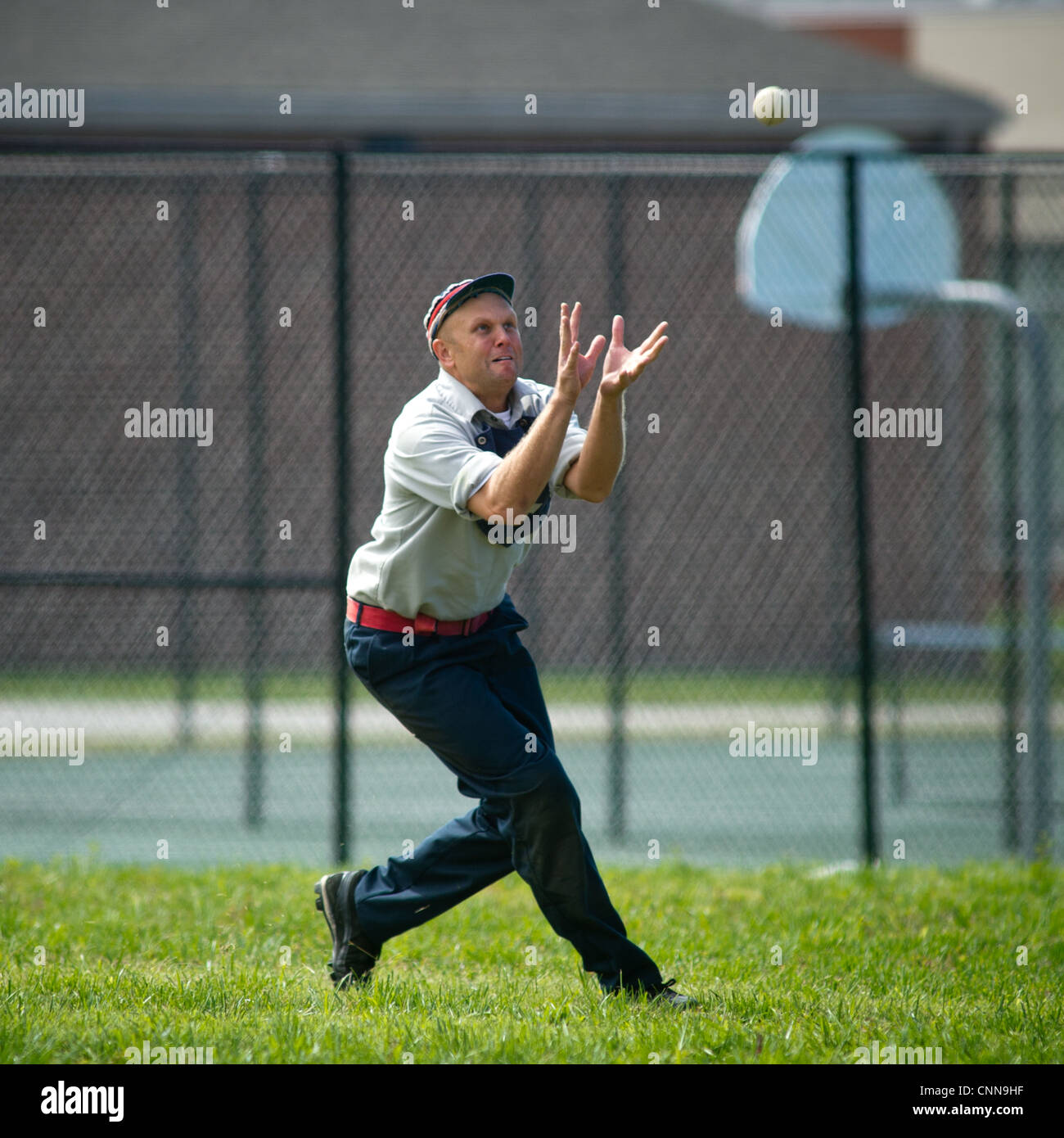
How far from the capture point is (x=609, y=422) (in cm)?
A: 376

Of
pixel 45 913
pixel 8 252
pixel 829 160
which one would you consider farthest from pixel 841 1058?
pixel 8 252

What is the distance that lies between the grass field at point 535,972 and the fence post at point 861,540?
0.35m

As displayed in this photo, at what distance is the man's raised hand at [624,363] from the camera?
143 inches

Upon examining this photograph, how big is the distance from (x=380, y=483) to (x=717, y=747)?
124 inches

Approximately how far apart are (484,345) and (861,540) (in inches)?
114

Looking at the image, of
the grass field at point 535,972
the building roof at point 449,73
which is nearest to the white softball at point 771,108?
the grass field at point 535,972

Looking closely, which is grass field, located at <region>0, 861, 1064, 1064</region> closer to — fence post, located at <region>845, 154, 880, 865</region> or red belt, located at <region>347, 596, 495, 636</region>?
fence post, located at <region>845, 154, 880, 865</region>

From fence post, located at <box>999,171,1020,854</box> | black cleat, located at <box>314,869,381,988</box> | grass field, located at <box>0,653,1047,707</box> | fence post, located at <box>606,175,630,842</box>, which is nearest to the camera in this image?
black cleat, located at <box>314,869,381,988</box>

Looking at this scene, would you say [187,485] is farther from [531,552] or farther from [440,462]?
[440,462]

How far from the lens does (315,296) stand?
1211 cm

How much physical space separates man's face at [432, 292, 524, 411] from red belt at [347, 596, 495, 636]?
70 centimetres

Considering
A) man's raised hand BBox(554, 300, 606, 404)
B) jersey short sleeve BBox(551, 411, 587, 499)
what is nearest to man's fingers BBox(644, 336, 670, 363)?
man's raised hand BBox(554, 300, 606, 404)

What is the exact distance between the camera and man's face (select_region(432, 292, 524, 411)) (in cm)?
404

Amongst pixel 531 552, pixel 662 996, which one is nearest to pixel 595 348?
pixel 662 996
